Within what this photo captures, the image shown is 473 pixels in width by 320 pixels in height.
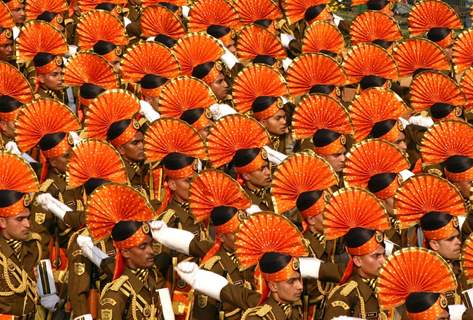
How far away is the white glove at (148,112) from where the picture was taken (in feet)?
57.4

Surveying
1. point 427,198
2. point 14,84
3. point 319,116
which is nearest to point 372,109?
point 319,116

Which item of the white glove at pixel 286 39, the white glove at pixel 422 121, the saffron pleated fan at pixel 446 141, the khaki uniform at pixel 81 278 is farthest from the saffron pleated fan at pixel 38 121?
the white glove at pixel 286 39

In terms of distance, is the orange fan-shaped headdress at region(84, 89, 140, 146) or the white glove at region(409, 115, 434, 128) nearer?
the orange fan-shaped headdress at region(84, 89, 140, 146)

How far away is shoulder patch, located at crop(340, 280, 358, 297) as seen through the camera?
1264cm

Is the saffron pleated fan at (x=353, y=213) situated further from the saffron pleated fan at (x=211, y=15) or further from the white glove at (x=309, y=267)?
the saffron pleated fan at (x=211, y=15)

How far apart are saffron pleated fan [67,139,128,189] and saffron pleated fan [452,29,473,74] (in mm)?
7327

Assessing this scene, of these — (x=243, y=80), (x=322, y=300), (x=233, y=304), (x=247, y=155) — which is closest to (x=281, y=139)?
(x=243, y=80)

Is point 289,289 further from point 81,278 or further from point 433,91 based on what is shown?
point 433,91

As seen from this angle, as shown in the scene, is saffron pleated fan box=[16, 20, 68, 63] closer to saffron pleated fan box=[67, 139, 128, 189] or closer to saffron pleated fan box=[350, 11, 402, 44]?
saffron pleated fan box=[67, 139, 128, 189]

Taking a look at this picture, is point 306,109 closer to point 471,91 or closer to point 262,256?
point 471,91

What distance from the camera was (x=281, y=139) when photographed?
17.7 meters

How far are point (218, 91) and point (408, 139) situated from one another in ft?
9.30

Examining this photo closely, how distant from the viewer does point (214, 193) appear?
532 inches

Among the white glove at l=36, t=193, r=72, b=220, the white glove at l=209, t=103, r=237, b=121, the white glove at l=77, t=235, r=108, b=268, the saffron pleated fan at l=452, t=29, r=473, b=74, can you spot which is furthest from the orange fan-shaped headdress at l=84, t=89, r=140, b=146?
the saffron pleated fan at l=452, t=29, r=473, b=74
